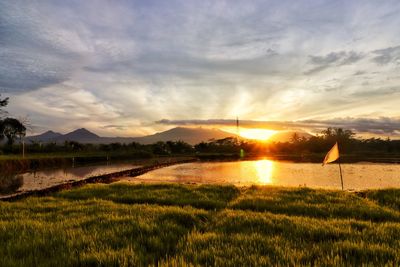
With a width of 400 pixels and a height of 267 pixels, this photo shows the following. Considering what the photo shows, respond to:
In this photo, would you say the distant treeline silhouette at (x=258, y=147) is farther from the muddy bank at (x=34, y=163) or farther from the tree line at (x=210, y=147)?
the muddy bank at (x=34, y=163)

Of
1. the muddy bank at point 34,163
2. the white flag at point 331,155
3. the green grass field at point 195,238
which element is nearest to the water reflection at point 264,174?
the white flag at point 331,155

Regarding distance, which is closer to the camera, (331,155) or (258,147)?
(331,155)

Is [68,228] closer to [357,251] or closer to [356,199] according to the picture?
[357,251]

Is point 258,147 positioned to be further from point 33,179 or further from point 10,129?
point 33,179

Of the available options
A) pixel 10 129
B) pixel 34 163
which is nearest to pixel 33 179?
pixel 34 163

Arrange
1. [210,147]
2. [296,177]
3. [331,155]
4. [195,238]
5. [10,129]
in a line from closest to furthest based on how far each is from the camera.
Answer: [195,238]
[331,155]
[296,177]
[10,129]
[210,147]

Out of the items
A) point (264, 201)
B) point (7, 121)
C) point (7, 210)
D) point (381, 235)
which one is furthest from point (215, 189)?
point (7, 121)

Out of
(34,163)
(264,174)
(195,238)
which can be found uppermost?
(34,163)

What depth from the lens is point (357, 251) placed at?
5.86 metres

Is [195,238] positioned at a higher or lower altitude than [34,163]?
lower

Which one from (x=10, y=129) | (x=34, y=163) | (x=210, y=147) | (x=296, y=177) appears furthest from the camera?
(x=210, y=147)

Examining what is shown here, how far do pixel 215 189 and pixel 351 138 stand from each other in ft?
393

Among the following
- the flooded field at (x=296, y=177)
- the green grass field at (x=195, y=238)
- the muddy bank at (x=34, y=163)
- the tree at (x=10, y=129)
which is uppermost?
the tree at (x=10, y=129)

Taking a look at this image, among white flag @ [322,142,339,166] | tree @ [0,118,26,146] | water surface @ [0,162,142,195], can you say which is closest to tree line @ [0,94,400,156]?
tree @ [0,118,26,146]
